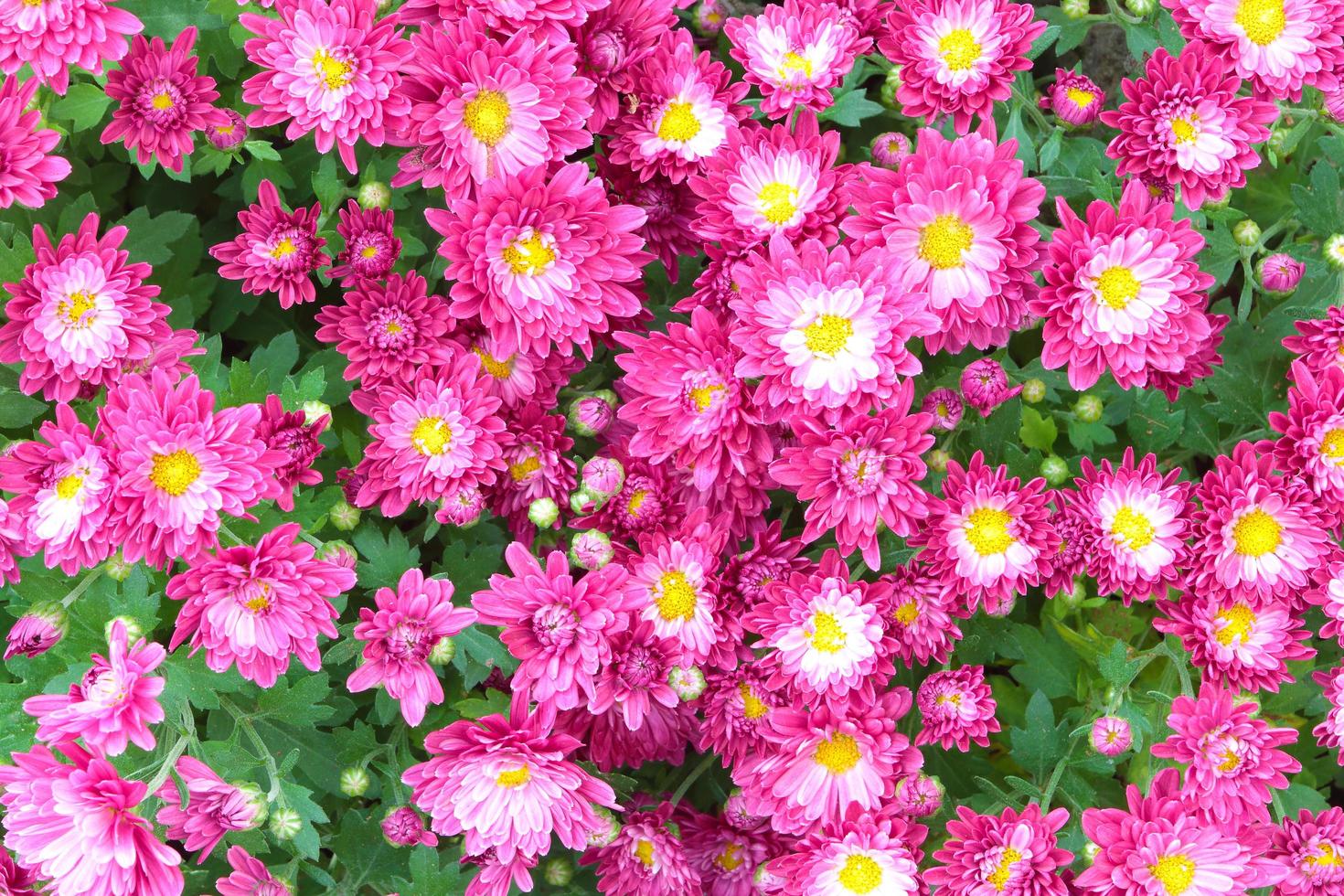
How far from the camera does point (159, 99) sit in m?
2.75

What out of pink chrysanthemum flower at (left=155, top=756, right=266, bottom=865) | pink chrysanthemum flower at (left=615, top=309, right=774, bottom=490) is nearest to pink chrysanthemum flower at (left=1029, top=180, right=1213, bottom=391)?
pink chrysanthemum flower at (left=615, top=309, right=774, bottom=490)

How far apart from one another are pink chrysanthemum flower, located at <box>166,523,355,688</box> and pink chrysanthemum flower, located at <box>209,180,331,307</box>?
71 cm

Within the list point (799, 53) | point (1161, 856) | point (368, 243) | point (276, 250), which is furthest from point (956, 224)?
point (276, 250)

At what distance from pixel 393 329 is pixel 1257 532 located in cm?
214

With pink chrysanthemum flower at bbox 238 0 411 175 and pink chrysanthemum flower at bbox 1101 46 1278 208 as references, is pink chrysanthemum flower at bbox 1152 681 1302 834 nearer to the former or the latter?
pink chrysanthemum flower at bbox 1101 46 1278 208

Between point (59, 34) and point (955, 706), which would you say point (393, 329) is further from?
point (955, 706)

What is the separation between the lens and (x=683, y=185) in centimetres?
304

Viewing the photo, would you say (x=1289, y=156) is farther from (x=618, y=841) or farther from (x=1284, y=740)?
(x=618, y=841)

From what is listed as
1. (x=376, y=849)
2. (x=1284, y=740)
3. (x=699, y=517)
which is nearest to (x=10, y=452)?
(x=376, y=849)

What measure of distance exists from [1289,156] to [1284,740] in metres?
1.99

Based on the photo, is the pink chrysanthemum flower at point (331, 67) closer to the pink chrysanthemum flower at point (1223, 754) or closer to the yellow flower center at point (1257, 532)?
the yellow flower center at point (1257, 532)

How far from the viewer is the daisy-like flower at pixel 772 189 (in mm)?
2672

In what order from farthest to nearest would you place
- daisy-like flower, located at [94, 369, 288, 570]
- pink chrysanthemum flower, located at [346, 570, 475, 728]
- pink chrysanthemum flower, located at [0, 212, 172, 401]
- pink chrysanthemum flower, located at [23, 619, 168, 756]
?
pink chrysanthemum flower, located at [0, 212, 172, 401] → pink chrysanthemum flower, located at [346, 570, 475, 728] → daisy-like flower, located at [94, 369, 288, 570] → pink chrysanthemum flower, located at [23, 619, 168, 756]

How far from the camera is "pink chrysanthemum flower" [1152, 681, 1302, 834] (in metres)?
2.58
